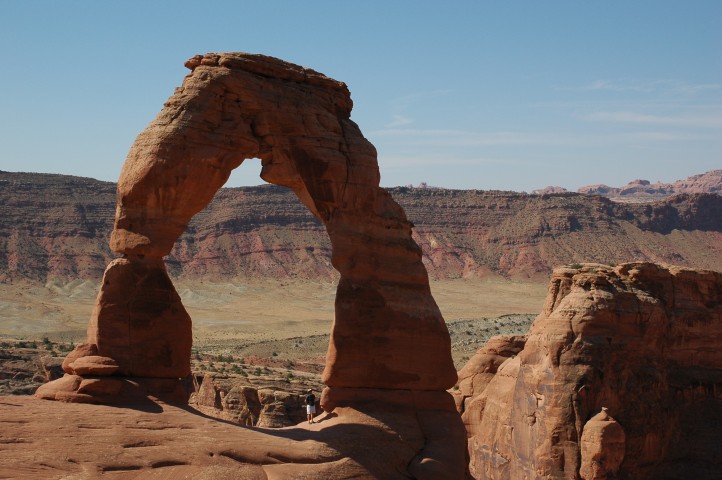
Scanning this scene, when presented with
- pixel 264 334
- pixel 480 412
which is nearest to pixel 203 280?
pixel 264 334

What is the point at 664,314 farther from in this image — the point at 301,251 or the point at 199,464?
the point at 301,251

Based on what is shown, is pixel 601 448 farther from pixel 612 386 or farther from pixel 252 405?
pixel 252 405

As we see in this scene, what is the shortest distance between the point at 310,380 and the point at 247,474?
88.0 feet

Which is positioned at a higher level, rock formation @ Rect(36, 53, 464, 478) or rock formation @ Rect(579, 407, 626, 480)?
rock formation @ Rect(36, 53, 464, 478)

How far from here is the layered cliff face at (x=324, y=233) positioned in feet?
381

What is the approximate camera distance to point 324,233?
446 feet

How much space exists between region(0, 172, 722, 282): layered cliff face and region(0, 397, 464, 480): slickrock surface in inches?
3703

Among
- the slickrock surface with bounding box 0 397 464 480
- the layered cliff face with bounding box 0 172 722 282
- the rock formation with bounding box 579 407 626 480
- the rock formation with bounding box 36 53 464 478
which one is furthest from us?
the layered cliff face with bounding box 0 172 722 282

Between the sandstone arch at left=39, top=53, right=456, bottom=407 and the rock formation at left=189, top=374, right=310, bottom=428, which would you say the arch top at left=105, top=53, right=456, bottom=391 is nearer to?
the sandstone arch at left=39, top=53, right=456, bottom=407

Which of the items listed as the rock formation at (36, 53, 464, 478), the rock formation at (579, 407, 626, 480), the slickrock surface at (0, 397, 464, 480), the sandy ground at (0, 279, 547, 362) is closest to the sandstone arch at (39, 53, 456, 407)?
the rock formation at (36, 53, 464, 478)

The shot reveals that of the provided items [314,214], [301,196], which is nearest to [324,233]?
[301,196]

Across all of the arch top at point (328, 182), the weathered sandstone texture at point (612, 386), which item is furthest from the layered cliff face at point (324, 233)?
the arch top at point (328, 182)

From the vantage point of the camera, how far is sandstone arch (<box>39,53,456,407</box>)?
1812cm

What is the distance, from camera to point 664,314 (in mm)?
29297
